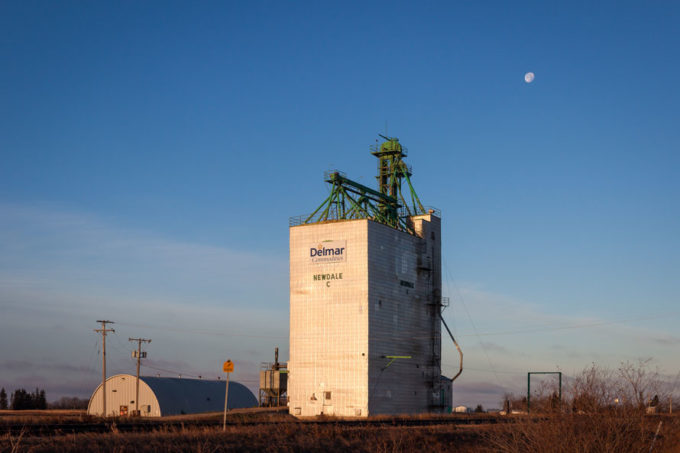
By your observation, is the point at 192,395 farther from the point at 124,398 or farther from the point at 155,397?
the point at 124,398

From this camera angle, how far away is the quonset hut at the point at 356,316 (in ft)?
199

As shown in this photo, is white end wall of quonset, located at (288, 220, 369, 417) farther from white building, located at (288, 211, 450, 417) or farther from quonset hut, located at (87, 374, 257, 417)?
quonset hut, located at (87, 374, 257, 417)

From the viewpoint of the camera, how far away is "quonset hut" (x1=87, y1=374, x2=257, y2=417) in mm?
81188

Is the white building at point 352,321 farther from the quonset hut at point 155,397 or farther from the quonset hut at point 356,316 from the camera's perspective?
the quonset hut at point 155,397

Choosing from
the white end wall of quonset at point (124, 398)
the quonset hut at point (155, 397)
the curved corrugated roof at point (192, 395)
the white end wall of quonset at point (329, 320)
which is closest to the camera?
the white end wall of quonset at point (329, 320)

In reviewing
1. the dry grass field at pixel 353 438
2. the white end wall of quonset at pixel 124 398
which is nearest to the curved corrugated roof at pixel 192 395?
the white end wall of quonset at pixel 124 398

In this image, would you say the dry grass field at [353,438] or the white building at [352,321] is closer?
the dry grass field at [353,438]

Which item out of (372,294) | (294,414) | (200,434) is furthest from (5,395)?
(200,434)

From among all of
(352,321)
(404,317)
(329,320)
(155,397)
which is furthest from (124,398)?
(404,317)

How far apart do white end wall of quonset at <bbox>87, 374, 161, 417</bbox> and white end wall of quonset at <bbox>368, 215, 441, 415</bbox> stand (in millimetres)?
29700

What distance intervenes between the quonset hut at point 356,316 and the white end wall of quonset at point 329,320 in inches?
3.3

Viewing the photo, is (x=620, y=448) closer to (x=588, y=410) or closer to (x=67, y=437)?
(x=588, y=410)

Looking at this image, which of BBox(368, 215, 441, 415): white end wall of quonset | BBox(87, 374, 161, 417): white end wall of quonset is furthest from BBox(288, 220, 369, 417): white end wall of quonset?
BBox(87, 374, 161, 417): white end wall of quonset

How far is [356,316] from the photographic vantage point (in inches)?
2384
